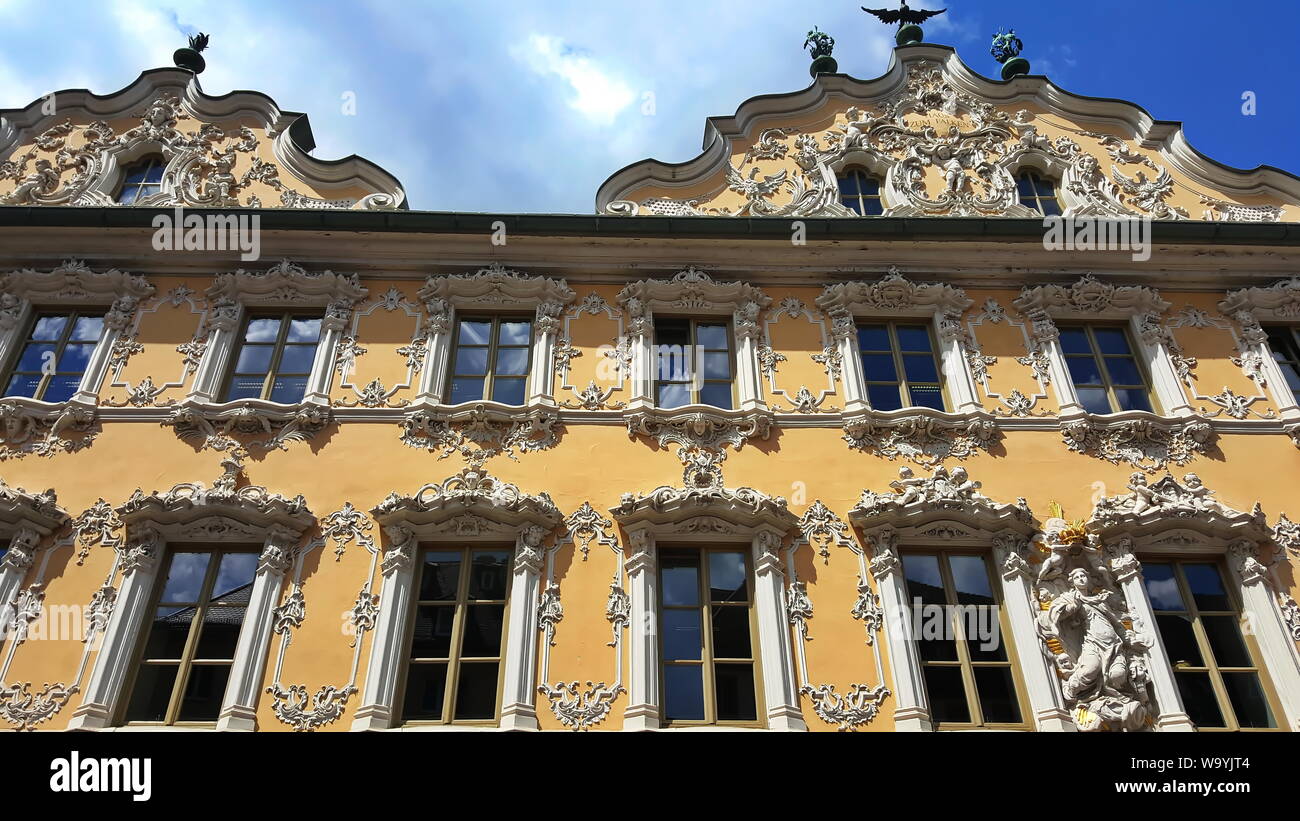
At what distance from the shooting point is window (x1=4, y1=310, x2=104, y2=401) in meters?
10.9

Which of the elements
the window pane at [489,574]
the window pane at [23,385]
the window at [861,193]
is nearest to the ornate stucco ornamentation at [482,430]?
the window pane at [489,574]

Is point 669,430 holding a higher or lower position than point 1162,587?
higher

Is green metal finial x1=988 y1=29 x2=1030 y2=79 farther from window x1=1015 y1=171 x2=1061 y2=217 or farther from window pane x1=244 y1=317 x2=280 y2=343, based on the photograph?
window pane x1=244 y1=317 x2=280 y2=343

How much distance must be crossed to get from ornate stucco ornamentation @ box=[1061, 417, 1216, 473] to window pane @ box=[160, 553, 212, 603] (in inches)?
375

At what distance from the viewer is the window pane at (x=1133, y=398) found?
437 inches

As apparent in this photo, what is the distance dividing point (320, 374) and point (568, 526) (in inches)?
146

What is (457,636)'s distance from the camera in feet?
29.3

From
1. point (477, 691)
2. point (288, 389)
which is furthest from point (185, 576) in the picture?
point (477, 691)

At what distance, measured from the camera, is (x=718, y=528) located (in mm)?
9570

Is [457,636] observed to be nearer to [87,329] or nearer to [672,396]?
[672,396]

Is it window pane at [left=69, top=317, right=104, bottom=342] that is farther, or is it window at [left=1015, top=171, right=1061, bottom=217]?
window at [left=1015, top=171, right=1061, bottom=217]

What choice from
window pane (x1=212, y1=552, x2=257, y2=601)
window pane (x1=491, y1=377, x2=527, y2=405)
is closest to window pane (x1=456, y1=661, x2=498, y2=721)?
window pane (x1=212, y1=552, x2=257, y2=601)

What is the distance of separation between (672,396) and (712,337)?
1.16 metres
